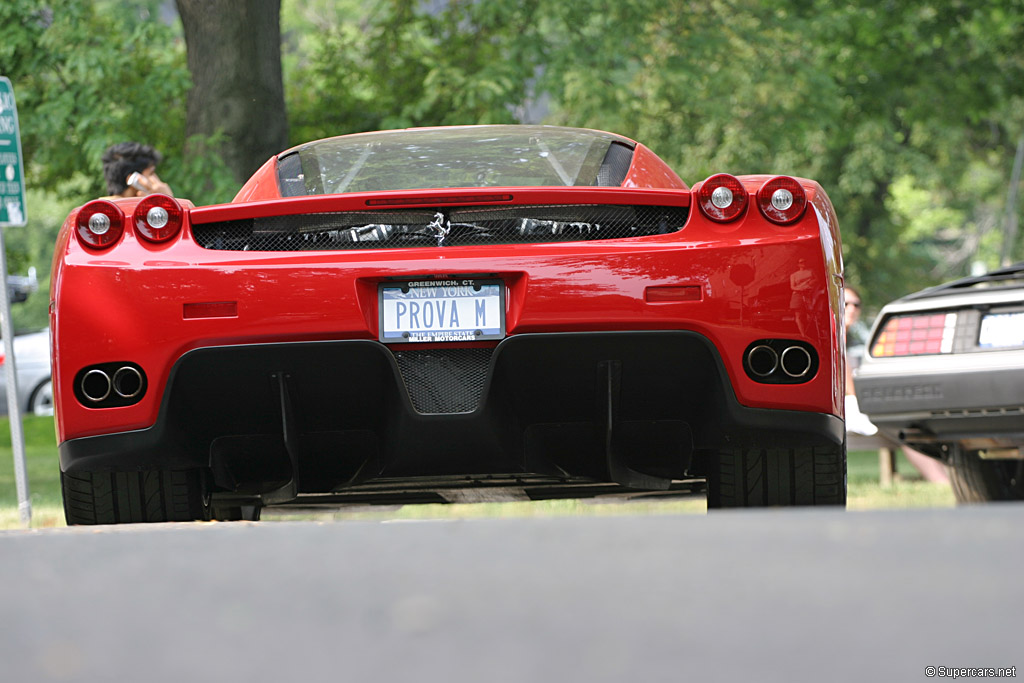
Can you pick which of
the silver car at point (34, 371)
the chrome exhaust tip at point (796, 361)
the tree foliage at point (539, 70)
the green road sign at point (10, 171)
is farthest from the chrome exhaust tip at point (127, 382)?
the silver car at point (34, 371)

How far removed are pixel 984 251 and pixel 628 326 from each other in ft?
154

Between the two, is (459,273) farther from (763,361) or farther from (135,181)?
(135,181)

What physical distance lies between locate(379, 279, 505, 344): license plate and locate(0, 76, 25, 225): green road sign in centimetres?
473

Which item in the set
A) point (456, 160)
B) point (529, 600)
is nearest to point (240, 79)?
point (456, 160)

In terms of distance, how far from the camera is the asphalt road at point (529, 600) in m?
2.61

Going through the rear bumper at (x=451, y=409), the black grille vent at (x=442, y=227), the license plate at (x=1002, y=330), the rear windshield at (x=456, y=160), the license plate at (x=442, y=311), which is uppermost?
the rear windshield at (x=456, y=160)

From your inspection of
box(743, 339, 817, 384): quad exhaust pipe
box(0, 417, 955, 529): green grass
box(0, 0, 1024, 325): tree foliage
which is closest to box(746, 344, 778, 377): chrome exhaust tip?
box(743, 339, 817, 384): quad exhaust pipe

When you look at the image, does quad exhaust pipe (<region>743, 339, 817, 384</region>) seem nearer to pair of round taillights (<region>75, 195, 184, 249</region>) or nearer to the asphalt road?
the asphalt road

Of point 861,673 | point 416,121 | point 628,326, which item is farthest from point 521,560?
point 416,121

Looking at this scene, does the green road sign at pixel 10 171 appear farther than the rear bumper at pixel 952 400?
Yes

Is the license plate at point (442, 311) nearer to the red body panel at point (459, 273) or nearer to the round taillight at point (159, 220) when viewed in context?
the red body panel at point (459, 273)

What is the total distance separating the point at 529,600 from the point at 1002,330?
14.7 feet

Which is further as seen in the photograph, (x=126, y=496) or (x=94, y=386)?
(x=126, y=496)

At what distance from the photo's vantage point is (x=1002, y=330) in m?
7.01
